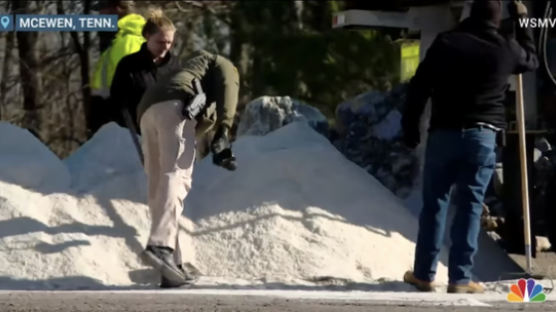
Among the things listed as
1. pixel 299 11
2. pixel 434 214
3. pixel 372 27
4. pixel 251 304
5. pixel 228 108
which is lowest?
pixel 251 304

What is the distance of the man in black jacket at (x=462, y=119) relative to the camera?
882cm

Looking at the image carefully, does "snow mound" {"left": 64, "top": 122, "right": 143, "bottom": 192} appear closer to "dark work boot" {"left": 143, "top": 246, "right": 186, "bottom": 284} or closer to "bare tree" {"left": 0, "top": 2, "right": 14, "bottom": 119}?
"dark work boot" {"left": 143, "top": 246, "right": 186, "bottom": 284}

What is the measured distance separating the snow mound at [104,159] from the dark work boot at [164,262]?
1135 millimetres

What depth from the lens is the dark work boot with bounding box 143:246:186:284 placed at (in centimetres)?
903

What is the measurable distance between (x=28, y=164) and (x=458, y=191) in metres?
2.93

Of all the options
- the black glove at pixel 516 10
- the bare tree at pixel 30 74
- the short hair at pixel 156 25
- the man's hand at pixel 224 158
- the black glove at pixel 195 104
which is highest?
the bare tree at pixel 30 74

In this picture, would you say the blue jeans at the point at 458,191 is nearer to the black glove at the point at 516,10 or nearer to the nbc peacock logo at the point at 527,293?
the nbc peacock logo at the point at 527,293

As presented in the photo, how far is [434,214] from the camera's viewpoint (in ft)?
29.4

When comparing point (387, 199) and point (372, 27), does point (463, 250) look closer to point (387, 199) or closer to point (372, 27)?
point (387, 199)

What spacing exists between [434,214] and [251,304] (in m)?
1.52

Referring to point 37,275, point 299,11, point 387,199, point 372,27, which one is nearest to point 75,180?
point 37,275

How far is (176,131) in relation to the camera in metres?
9.16

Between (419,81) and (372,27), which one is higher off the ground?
(372,27)

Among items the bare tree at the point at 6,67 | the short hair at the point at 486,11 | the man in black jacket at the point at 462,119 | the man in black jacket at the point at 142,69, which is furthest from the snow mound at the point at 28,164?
the bare tree at the point at 6,67
